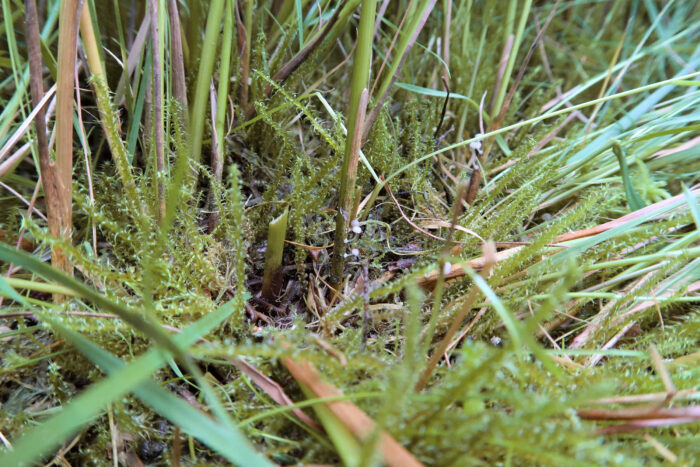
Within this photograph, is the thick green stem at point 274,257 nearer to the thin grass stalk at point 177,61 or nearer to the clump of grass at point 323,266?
the clump of grass at point 323,266

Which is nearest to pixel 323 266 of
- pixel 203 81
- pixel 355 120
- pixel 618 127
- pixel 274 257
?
pixel 274 257

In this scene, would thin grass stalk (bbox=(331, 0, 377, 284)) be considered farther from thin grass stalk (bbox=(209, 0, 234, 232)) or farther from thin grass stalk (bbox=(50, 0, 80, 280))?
thin grass stalk (bbox=(50, 0, 80, 280))

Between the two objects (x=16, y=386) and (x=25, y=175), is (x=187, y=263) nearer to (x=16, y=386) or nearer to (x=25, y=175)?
(x=16, y=386)

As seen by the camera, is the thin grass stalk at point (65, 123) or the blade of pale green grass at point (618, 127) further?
the blade of pale green grass at point (618, 127)

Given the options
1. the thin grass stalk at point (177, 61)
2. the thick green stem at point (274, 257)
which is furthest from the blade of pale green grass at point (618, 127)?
the thin grass stalk at point (177, 61)

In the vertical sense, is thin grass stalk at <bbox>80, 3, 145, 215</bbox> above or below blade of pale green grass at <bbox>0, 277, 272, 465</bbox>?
above

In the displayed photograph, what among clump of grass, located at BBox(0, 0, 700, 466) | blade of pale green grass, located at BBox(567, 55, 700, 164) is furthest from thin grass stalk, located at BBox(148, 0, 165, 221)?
blade of pale green grass, located at BBox(567, 55, 700, 164)
